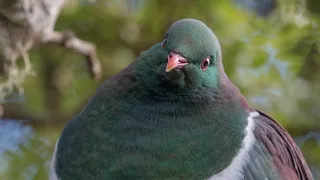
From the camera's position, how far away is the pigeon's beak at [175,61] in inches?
51.9

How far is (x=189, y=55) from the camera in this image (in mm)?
1351

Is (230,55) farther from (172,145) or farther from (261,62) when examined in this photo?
(172,145)

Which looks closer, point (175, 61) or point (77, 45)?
point (175, 61)

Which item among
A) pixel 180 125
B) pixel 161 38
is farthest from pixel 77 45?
pixel 180 125

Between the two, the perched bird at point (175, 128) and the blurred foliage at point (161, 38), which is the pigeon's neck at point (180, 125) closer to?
the perched bird at point (175, 128)

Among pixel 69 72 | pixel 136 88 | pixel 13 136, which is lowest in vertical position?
pixel 13 136

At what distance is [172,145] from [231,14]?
1.11 m

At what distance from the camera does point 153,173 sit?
53.6 inches

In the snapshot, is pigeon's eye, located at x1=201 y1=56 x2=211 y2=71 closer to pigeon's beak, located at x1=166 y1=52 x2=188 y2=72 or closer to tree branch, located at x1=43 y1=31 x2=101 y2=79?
pigeon's beak, located at x1=166 y1=52 x2=188 y2=72

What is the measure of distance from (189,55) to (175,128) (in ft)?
0.46

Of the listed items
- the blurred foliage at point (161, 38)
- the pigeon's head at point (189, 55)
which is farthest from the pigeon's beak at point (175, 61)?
the blurred foliage at point (161, 38)

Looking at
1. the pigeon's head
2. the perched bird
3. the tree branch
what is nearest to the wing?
the perched bird

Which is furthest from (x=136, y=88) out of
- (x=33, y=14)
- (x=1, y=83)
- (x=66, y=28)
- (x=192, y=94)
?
(x=66, y=28)

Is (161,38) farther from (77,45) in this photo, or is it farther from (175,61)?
(175,61)
